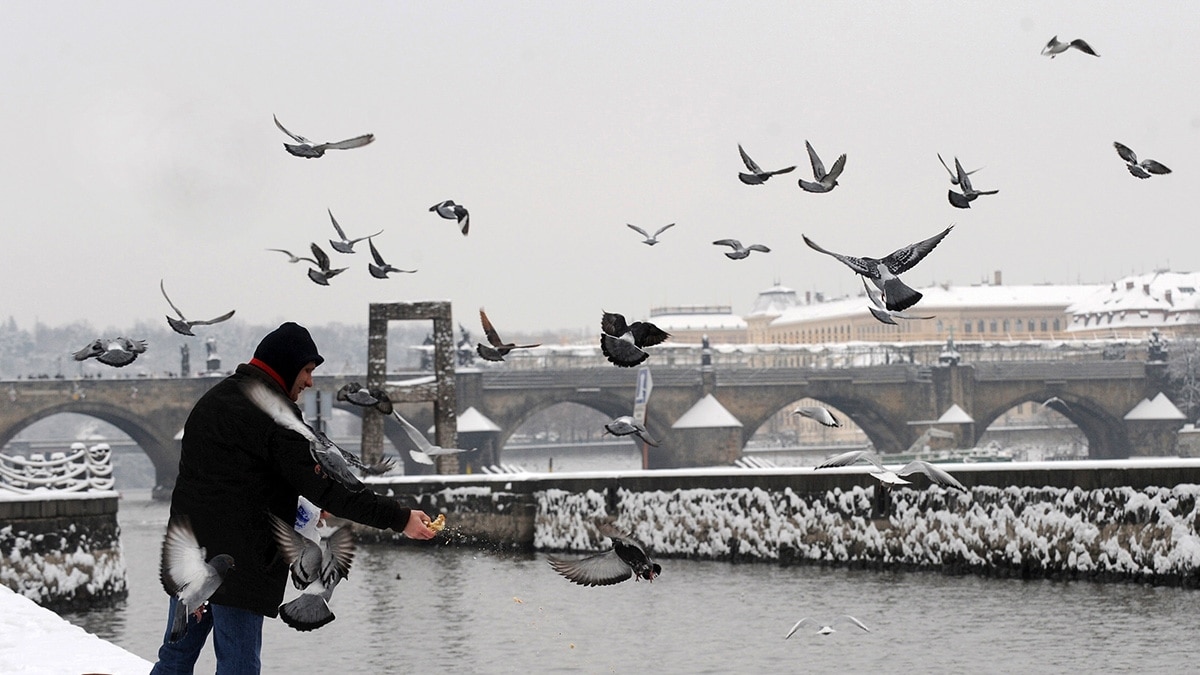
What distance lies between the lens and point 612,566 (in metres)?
7.75

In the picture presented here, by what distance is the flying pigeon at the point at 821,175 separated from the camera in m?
11.3

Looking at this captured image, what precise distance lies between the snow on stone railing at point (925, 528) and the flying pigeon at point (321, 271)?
388 inches

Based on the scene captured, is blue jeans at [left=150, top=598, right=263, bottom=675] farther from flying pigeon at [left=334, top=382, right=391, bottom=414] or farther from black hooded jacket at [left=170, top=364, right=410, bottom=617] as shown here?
flying pigeon at [left=334, top=382, right=391, bottom=414]

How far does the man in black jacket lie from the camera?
5535 mm

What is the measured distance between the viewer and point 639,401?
4244 centimetres

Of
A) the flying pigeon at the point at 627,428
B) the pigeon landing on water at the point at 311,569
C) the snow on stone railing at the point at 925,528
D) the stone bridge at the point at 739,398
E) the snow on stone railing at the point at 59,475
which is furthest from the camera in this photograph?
the stone bridge at the point at 739,398

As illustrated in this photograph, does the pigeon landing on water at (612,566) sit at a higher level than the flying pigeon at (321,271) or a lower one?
lower

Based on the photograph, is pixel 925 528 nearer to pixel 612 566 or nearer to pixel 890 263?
pixel 890 263

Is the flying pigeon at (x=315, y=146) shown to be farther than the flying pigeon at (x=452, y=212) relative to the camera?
No

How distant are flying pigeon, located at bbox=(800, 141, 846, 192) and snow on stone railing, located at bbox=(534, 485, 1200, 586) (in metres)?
8.28

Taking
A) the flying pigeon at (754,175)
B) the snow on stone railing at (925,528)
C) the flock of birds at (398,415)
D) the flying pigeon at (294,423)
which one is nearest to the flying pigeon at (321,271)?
the flock of birds at (398,415)

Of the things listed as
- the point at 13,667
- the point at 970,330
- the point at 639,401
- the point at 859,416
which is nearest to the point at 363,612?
the point at 13,667

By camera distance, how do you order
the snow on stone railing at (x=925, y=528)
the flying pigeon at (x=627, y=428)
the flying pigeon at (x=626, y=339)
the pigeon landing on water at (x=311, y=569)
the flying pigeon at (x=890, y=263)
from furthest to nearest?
the snow on stone railing at (x=925, y=528) < the flying pigeon at (x=627, y=428) < the flying pigeon at (x=626, y=339) < the flying pigeon at (x=890, y=263) < the pigeon landing on water at (x=311, y=569)

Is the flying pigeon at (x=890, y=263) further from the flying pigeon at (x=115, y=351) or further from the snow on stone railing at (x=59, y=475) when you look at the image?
the snow on stone railing at (x=59, y=475)
